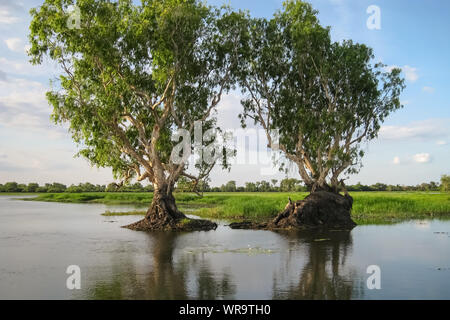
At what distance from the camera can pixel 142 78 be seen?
28875mm

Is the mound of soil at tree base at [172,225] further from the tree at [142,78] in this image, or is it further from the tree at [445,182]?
the tree at [445,182]

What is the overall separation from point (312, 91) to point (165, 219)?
15.0 meters

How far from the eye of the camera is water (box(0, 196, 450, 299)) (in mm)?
12039

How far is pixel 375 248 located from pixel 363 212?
874 inches

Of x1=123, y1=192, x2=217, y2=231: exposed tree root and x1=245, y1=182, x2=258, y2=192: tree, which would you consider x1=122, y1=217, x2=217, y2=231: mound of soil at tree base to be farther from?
x1=245, y1=182, x2=258, y2=192: tree

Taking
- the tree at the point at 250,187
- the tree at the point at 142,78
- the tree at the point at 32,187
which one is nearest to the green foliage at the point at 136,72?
the tree at the point at 142,78

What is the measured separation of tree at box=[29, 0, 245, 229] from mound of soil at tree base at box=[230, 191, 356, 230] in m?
6.40

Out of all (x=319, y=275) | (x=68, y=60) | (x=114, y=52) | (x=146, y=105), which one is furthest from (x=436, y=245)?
(x=68, y=60)

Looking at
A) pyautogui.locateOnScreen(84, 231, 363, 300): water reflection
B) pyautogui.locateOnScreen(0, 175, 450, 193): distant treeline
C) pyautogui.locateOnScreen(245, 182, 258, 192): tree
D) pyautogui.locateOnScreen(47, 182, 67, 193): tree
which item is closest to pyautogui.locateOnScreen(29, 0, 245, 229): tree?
pyautogui.locateOnScreen(84, 231, 363, 300): water reflection

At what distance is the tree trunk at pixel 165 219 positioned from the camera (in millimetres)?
28516

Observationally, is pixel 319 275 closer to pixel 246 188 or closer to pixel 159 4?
pixel 159 4

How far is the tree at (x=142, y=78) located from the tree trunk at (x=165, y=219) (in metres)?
0.07

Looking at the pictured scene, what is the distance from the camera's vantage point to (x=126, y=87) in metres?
27.6

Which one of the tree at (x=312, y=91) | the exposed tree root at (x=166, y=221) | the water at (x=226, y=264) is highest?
the tree at (x=312, y=91)
